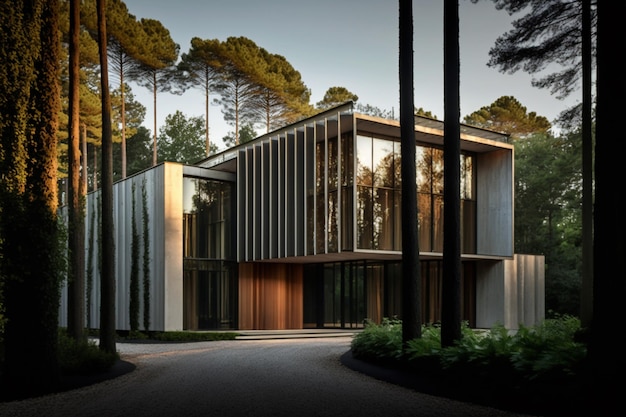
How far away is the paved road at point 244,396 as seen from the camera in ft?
25.3

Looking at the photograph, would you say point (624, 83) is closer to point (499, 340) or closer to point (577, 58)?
point (499, 340)

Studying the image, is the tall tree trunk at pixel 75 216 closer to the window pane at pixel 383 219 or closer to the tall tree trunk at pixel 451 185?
the tall tree trunk at pixel 451 185

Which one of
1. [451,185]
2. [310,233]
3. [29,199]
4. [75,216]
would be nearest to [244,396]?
[29,199]

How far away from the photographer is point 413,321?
38.4 feet

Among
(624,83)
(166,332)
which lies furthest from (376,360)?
(166,332)

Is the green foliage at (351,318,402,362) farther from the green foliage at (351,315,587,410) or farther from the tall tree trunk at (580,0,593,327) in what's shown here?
the tall tree trunk at (580,0,593,327)

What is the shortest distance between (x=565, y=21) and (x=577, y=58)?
4.76ft

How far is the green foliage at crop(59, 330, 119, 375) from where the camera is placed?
37.6ft

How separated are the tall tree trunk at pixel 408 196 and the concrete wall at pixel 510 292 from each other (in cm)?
1584

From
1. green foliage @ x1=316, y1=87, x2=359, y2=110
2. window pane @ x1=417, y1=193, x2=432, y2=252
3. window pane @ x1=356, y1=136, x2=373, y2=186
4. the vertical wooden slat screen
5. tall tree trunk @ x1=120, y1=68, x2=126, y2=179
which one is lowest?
the vertical wooden slat screen

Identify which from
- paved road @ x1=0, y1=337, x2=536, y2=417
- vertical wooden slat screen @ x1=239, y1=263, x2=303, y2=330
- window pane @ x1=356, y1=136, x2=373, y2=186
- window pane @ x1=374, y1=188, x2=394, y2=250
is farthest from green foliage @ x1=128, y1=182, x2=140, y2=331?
paved road @ x1=0, y1=337, x2=536, y2=417

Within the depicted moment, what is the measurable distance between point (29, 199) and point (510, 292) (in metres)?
21.5

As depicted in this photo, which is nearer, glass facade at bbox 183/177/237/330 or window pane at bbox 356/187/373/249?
window pane at bbox 356/187/373/249

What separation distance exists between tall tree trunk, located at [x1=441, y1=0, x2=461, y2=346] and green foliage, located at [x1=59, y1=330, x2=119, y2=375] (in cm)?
613
